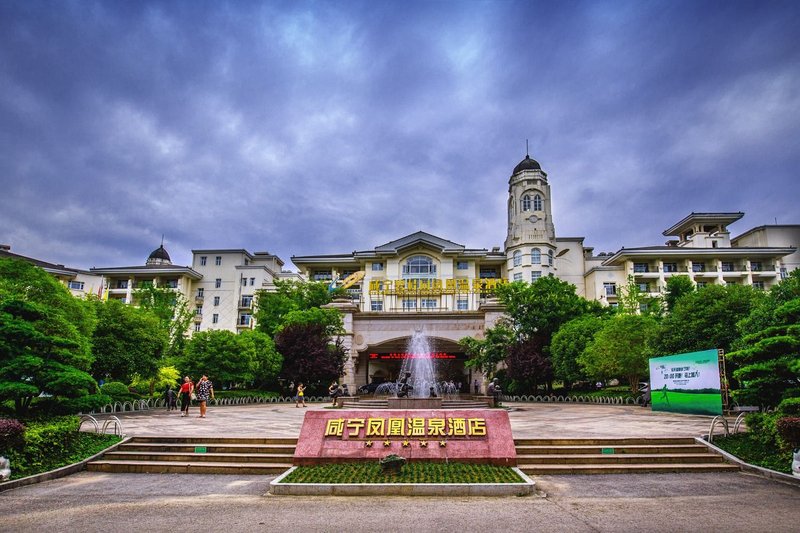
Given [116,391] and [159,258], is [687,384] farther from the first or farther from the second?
[159,258]

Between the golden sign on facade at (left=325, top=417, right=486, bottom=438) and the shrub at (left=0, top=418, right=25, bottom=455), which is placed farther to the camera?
the golden sign on facade at (left=325, top=417, right=486, bottom=438)

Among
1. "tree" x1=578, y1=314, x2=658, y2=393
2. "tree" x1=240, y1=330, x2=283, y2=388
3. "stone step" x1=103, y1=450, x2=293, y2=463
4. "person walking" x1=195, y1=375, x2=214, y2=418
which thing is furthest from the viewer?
"tree" x1=240, y1=330, x2=283, y2=388

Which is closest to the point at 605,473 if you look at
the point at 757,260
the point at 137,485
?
the point at 137,485

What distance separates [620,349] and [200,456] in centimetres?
1953

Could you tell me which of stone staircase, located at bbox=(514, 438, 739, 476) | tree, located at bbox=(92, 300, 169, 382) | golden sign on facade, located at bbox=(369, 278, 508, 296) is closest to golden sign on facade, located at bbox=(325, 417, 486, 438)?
stone staircase, located at bbox=(514, 438, 739, 476)

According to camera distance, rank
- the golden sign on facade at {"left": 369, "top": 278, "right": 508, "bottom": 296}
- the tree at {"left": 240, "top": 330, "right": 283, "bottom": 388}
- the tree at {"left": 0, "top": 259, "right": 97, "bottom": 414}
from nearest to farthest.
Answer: the tree at {"left": 0, "top": 259, "right": 97, "bottom": 414}
the tree at {"left": 240, "top": 330, "right": 283, "bottom": 388}
the golden sign on facade at {"left": 369, "top": 278, "right": 508, "bottom": 296}

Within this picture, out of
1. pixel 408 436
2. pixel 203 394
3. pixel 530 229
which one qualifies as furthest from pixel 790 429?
pixel 530 229

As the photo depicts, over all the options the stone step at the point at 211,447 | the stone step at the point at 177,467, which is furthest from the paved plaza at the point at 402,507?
the stone step at the point at 211,447

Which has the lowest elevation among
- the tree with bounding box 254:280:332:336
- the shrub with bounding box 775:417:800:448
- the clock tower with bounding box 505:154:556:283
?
the shrub with bounding box 775:417:800:448

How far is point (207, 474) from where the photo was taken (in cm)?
903

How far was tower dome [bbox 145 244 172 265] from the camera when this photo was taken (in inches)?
2105

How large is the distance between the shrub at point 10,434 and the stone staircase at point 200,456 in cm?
135

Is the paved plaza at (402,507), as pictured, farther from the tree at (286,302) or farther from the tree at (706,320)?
the tree at (286,302)

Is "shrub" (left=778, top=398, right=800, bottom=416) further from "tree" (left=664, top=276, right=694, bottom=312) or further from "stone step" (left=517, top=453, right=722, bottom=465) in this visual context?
→ "tree" (left=664, top=276, right=694, bottom=312)
